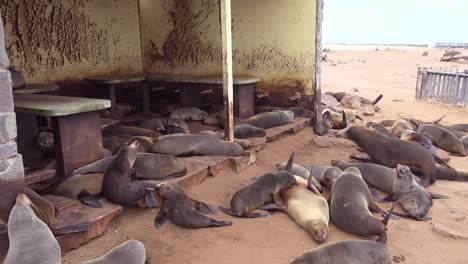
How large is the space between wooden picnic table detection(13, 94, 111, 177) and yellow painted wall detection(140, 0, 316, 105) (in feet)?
13.9

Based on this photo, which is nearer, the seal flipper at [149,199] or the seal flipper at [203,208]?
the seal flipper at [149,199]

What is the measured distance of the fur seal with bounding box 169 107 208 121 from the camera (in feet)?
24.9

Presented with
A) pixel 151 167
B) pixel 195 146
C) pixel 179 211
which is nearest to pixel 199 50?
pixel 195 146

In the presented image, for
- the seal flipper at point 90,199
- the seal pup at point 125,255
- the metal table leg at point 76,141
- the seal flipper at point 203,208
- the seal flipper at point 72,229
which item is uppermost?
the metal table leg at point 76,141

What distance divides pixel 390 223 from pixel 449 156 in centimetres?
320

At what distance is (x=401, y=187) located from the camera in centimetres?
467

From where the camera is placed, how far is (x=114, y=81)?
7.63 m

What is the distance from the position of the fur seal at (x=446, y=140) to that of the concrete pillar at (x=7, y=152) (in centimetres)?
635

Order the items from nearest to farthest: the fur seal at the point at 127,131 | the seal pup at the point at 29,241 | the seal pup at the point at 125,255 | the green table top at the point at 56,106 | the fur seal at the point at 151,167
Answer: the seal pup at the point at 29,241 → the seal pup at the point at 125,255 → the green table top at the point at 56,106 → the fur seal at the point at 151,167 → the fur seal at the point at 127,131

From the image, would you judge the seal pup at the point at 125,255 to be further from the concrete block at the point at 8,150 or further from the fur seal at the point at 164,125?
the fur seal at the point at 164,125

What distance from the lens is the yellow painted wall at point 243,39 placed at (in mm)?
7758

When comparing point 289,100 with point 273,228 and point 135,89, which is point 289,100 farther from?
point 273,228

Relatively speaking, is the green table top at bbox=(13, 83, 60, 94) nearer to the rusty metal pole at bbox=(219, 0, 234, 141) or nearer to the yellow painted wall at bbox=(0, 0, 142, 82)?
the yellow painted wall at bbox=(0, 0, 142, 82)

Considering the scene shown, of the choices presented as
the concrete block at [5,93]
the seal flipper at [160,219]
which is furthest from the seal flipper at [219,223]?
the concrete block at [5,93]
